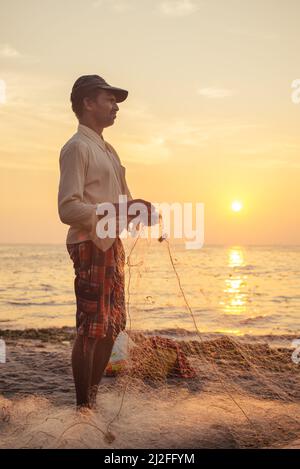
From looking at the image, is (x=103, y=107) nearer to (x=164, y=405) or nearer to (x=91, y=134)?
(x=91, y=134)

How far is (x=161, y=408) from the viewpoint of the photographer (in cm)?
382

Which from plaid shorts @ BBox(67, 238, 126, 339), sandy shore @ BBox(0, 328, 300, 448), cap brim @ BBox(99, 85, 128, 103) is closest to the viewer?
sandy shore @ BBox(0, 328, 300, 448)

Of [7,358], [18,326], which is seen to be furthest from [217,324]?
[7,358]

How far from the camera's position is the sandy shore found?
10.4 feet

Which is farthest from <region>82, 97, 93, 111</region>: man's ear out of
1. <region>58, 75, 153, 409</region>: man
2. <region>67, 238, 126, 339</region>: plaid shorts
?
<region>67, 238, 126, 339</region>: plaid shorts

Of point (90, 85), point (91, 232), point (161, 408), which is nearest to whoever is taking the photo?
point (91, 232)

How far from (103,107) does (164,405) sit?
2.16m

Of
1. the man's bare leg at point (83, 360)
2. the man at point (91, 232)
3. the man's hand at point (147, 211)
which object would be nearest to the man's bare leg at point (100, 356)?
the man at point (91, 232)

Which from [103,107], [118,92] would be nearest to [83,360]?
[103,107]

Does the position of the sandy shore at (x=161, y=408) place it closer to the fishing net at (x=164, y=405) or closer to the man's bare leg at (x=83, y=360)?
the fishing net at (x=164, y=405)

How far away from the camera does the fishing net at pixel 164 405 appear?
10.4 ft

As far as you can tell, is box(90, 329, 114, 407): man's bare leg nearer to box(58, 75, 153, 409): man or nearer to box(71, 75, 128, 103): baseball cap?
box(58, 75, 153, 409): man

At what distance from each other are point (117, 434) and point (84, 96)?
214 cm
